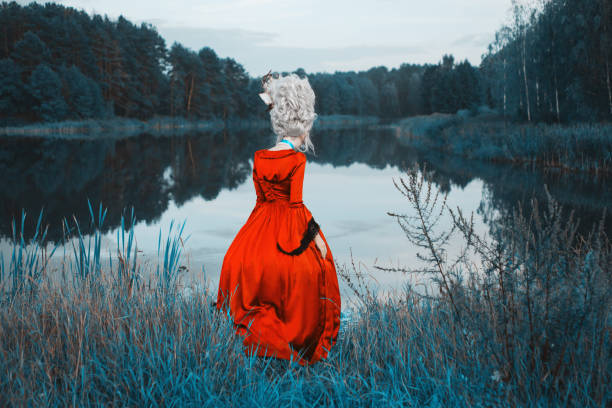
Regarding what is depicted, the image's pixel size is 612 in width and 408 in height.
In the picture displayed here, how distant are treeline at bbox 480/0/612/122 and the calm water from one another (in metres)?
5.01

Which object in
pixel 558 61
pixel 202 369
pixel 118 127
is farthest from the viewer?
pixel 118 127

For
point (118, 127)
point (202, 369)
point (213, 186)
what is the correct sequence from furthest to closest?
point (118, 127) < point (213, 186) < point (202, 369)

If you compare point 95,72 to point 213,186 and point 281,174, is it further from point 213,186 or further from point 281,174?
point 281,174

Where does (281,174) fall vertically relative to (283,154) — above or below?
below

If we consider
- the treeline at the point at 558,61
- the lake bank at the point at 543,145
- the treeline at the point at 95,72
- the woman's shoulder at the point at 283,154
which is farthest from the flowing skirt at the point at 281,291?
the treeline at the point at 95,72

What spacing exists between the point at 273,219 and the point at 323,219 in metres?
8.12

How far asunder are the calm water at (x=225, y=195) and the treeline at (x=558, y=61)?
5.01 metres

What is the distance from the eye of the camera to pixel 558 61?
81.5 feet

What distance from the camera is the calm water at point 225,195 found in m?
8.78

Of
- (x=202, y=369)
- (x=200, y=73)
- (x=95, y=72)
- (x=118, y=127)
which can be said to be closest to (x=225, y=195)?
(x=202, y=369)

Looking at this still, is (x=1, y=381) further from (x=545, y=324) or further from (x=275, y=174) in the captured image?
(x=545, y=324)

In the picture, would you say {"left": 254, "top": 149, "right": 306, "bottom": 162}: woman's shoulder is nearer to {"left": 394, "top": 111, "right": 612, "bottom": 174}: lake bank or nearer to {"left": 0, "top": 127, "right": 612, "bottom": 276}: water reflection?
{"left": 0, "top": 127, "right": 612, "bottom": 276}: water reflection

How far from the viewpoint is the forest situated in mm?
21266

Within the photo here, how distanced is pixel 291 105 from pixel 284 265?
3.26ft
